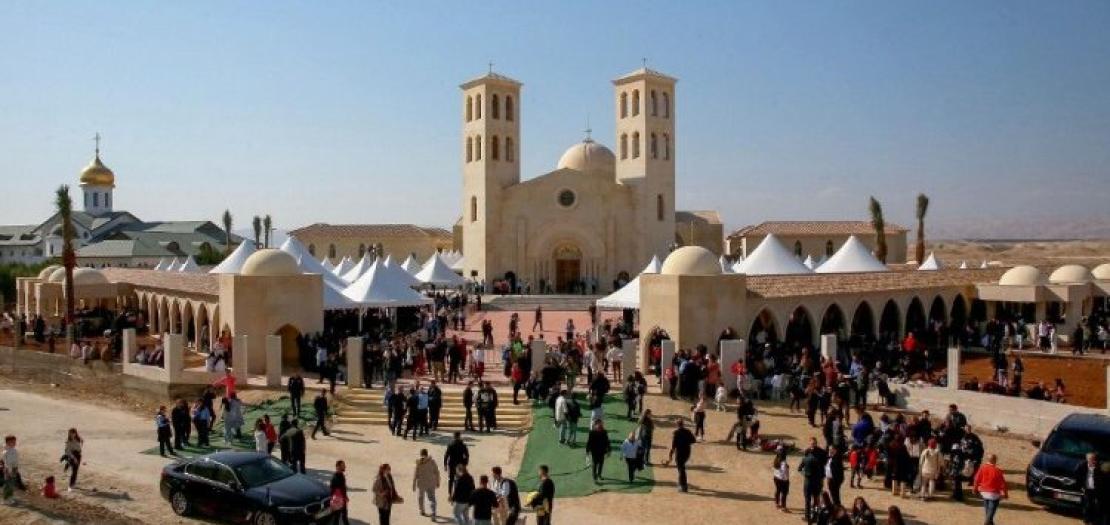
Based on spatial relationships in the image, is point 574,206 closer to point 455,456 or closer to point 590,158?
point 590,158

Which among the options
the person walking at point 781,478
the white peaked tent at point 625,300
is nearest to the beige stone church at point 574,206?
the white peaked tent at point 625,300

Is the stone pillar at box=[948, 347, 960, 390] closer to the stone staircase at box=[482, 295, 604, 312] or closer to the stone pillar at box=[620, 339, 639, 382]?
the stone pillar at box=[620, 339, 639, 382]

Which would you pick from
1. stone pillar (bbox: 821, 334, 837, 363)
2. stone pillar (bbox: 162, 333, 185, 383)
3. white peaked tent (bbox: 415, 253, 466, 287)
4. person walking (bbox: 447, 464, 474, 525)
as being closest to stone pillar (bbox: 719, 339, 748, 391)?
stone pillar (bbox: 821, 334, 837, 363)

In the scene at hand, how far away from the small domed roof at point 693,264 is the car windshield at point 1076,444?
9.49 meters

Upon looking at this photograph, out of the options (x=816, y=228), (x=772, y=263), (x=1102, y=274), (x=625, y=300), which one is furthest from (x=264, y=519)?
(x=816, y=228)

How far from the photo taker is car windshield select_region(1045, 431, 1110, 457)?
13055 millimetres

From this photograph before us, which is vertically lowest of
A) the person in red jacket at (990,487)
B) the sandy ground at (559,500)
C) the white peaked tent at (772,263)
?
the sandy ground at (559,500)

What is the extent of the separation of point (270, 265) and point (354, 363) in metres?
5.05

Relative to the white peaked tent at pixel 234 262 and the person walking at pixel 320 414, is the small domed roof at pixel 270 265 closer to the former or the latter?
the person walking at pixel 320 414

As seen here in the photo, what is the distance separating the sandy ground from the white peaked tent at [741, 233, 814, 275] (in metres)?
11.9

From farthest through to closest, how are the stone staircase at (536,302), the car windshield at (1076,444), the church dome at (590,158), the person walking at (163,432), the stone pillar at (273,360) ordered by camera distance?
1. the church dome at (590,158)
2. the stone staircase at (536,302)
3. the stone pillar at (273,360)
4. the person walking at (163,432)
5. the car windshield at (1076,444)

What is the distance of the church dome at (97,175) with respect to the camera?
267 feet

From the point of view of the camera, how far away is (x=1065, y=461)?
42.3 ft

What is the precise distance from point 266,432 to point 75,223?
239 feet
